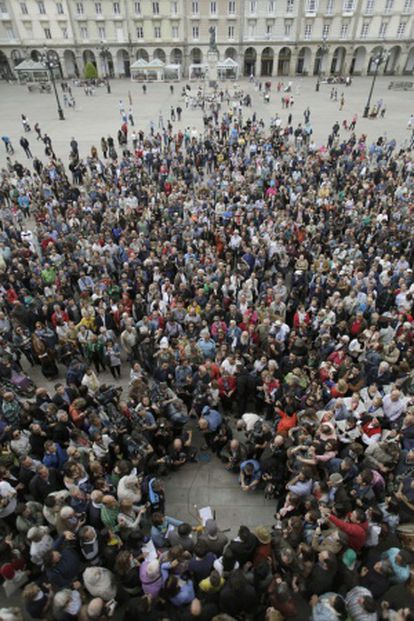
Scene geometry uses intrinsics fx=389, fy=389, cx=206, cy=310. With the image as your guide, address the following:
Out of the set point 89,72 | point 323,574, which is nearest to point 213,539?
point 323,574

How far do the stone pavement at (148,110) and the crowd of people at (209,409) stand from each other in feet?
56.0

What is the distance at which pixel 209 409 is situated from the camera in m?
7.01

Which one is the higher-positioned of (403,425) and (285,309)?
(403,425)

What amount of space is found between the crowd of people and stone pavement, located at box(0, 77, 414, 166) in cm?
1708

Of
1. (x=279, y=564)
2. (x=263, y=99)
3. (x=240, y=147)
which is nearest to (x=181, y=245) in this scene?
(x=279, y=564)

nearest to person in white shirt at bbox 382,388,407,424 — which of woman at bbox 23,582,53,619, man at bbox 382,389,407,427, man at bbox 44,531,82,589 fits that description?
man at bbox 382,389,407,427

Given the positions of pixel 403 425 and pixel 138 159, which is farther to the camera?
pixel 138 159

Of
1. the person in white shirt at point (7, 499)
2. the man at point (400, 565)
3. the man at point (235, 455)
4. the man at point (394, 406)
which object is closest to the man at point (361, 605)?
the man at point (400, 565)

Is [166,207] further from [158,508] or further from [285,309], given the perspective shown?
[158,508]

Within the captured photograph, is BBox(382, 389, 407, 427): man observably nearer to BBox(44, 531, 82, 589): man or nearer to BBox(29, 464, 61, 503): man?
BBox(44, 531, 82, 589): man

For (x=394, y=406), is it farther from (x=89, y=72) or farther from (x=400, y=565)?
(x=89, y=72)

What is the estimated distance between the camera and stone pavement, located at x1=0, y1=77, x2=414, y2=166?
29188mm

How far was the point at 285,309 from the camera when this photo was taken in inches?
392

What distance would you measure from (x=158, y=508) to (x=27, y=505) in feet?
6.34
